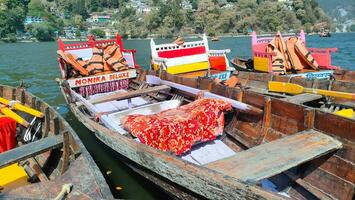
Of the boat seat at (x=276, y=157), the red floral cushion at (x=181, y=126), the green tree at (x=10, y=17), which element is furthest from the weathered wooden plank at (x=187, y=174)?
the green tree at (x=10, y=17)

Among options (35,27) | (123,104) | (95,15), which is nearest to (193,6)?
(95,15)

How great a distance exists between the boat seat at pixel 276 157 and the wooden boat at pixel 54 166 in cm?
176

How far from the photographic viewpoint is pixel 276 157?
15.8ft

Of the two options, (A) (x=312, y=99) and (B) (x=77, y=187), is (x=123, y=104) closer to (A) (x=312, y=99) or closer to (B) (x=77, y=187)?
(A) (x=312, y=99)

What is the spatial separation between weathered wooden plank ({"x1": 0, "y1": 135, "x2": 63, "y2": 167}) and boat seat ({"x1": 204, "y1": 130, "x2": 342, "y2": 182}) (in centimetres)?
259

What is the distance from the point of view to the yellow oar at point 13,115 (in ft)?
21.7

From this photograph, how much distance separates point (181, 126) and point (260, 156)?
6.85 feet

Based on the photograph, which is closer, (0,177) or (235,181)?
(235,181)

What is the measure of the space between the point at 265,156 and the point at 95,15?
189722 mm

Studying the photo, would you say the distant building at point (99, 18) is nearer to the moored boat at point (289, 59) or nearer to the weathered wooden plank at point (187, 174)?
the moored boat at point (289, 59)

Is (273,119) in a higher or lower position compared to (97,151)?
higher

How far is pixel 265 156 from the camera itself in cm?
489

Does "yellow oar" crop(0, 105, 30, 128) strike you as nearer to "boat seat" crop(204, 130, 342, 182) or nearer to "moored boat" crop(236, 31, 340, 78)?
"boat seat" crop(204, 130, 342, 182)

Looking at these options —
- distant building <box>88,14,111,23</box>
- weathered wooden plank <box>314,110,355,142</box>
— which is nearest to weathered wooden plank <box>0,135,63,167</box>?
weathered wooden plank <box>314,110,355,142</box>
